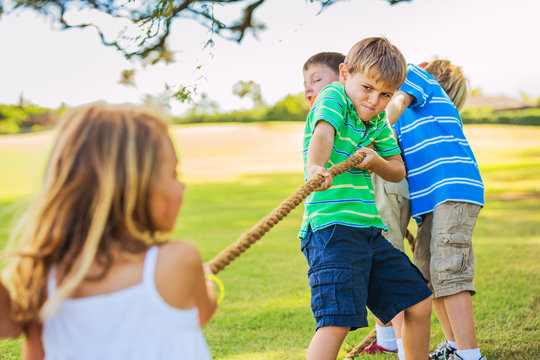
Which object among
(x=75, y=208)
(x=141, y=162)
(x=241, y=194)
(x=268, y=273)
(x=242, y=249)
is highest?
(x=141, y=162)

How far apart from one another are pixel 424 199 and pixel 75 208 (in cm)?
228

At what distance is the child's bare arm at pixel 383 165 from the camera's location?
261cm

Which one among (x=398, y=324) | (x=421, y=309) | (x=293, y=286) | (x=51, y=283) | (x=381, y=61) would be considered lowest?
(x=293, y=286)

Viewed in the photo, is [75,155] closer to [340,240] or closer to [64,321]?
[64,321]

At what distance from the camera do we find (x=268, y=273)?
5633 millimetres

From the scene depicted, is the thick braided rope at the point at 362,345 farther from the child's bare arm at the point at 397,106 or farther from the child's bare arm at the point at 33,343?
the child's bare arm at the point at 33,343

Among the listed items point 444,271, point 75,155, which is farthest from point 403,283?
point 75,155

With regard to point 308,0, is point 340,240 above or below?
below

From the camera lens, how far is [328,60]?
330cm

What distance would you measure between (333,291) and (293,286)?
100 inches

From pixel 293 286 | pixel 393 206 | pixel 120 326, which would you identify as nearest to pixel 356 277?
pixel 393 206

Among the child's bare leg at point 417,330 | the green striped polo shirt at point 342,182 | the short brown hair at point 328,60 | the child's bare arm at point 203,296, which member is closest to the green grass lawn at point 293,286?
the child's bare arm at point 203,296

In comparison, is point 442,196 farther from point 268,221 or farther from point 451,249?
point 268,221

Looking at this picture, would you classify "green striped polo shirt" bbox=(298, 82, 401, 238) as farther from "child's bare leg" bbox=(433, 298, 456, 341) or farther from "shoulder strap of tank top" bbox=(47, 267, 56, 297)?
"shoulder strap of tank top" bbox=(47, 267, 56, 297)
